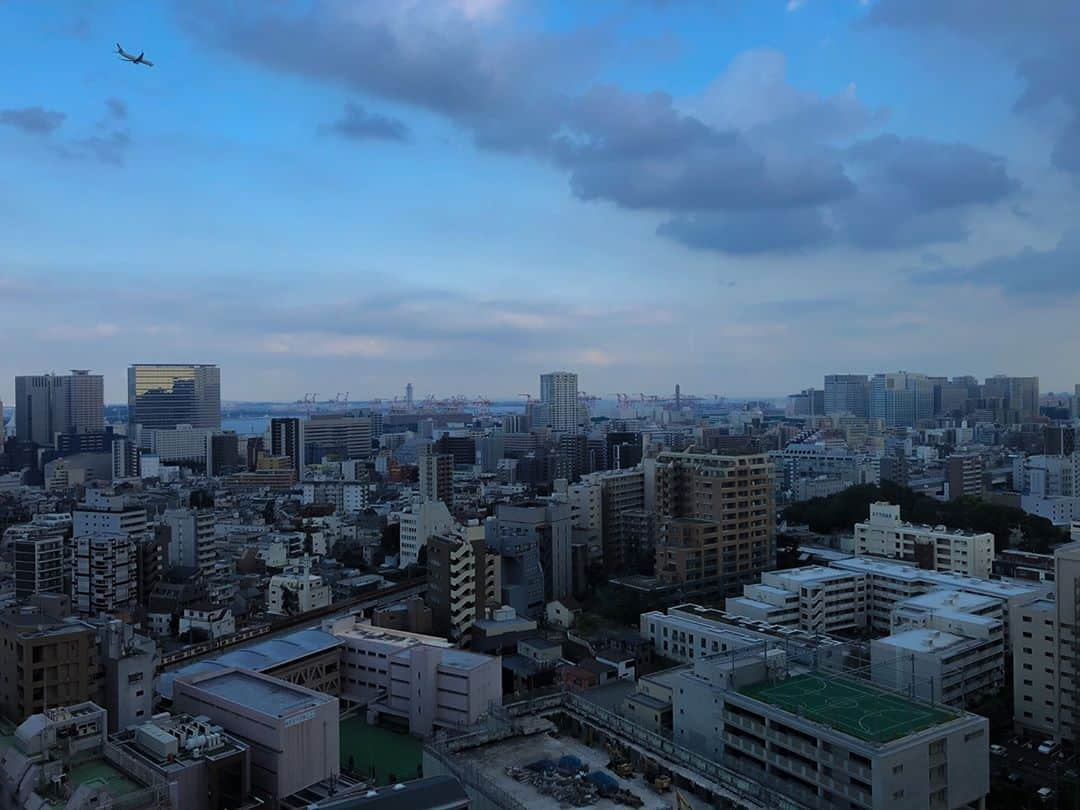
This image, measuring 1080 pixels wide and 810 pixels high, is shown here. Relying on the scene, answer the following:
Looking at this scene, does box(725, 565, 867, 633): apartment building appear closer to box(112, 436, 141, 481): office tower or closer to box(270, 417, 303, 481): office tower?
box(112, 436, 141, 481): office tower

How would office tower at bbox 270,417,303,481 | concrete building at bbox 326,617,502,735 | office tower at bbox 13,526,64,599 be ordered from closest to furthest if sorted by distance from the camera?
concrete building at bbox 326,617,502,735 → office tower at bbox 13,526,64,599 → office tower at bbox 270,417,303,481

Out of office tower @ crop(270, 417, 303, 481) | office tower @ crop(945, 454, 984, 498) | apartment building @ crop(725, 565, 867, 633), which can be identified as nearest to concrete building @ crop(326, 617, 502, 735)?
apartment building @ crop(725, 565, 867, 633)

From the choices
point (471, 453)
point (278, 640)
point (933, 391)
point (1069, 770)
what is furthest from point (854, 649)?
point (933, 391)

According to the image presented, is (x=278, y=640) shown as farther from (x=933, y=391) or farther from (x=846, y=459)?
(x=933, y=391)

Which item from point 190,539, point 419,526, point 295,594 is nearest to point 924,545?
point 419,526

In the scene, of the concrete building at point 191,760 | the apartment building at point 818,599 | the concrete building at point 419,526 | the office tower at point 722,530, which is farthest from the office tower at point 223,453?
the concrete building at point 191,760

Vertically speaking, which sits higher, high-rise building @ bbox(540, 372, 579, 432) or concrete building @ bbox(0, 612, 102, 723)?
high-rise building @ bbox(540, 372, 579, 432)

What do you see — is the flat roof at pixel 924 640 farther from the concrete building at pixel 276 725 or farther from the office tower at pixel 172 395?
the office tower at pixel 172 395
